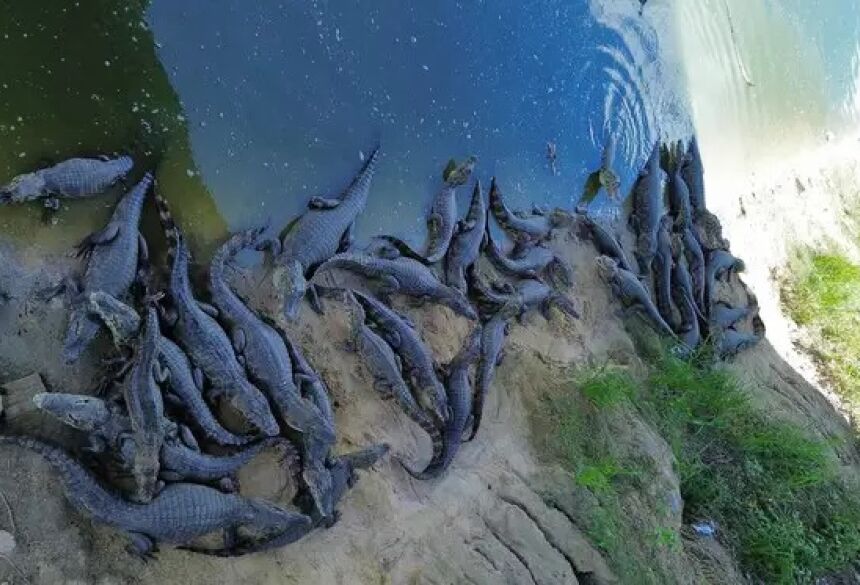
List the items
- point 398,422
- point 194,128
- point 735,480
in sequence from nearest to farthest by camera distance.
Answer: point 194,128 < point 398,422 < point 735,480

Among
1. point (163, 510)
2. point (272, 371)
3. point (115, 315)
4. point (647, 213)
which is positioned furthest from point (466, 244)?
point (163, 510)

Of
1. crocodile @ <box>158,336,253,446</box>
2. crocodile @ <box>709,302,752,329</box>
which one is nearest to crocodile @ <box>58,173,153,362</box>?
crocodile @ <box>158,336,253,446</box>

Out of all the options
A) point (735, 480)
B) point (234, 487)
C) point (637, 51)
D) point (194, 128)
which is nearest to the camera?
point (234, 487)

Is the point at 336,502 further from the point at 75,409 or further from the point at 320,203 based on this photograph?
the point at 320,203

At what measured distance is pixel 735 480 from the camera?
307 inches

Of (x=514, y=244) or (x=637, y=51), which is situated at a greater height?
(x=637, y=51)

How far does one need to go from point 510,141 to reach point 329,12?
2451 mm

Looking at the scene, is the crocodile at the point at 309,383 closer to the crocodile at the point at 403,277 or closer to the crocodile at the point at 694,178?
the crocodile at the point at 403,277

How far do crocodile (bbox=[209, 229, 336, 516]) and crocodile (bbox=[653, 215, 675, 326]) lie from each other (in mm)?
4979

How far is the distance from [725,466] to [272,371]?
16.4 ft

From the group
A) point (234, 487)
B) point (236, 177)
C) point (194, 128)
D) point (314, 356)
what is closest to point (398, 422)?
point (314, 356)

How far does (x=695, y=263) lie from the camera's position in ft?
31.1

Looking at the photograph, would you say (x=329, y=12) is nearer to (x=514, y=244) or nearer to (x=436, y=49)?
(x=436, y=49)

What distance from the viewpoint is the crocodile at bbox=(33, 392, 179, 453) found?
4785 millimetres
